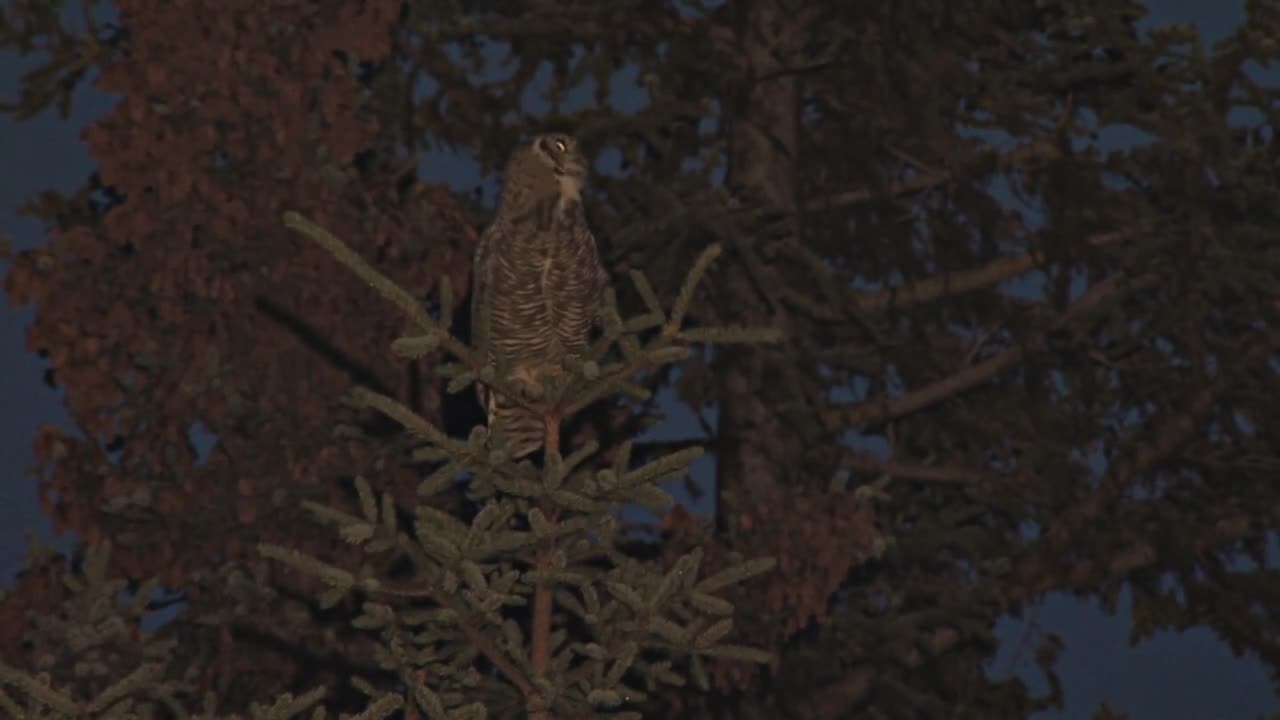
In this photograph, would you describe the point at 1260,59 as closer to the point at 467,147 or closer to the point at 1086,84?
the point at 1086,84

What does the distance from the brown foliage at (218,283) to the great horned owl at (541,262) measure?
1610 mm

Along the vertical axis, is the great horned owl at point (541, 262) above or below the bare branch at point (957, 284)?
above

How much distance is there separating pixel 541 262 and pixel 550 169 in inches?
17.8

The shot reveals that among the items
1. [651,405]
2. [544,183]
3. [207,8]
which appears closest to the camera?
[544,183]

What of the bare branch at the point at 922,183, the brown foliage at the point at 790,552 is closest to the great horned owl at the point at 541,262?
the brown foliage at the point at 790,552

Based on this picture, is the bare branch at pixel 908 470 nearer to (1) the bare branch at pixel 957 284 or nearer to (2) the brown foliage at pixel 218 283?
(1) the bare branch at pixel 957 284

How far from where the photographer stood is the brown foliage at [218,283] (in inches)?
440

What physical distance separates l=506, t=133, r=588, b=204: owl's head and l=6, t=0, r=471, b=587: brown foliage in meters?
1.95

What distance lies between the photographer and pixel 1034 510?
13945 millimetres

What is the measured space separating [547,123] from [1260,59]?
425cm

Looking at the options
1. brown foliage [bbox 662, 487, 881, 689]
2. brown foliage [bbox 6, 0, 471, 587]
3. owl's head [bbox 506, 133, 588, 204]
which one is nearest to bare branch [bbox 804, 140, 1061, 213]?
brown foliage [bbox 662, 487, 881, 689]

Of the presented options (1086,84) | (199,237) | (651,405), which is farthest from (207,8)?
(1086,84)

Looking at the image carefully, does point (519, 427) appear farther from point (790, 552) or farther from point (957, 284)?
point (957, 284)

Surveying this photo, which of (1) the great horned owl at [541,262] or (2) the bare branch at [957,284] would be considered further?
(2) the bare branch at [957,284]
